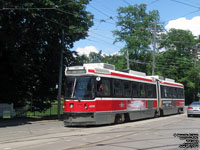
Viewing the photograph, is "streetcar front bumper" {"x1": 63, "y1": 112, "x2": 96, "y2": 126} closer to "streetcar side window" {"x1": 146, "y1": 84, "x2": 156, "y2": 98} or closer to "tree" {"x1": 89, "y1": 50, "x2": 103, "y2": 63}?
"streetcar side window" {"x1": 146, "y1": 84, "x2": 156, "y2": 98}

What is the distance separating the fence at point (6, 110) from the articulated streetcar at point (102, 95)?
26.9 feet

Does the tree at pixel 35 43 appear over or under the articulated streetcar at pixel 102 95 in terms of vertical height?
over

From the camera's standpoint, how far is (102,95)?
1555 cm

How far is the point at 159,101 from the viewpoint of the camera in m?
23.8

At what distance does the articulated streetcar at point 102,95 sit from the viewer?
49.0 ft

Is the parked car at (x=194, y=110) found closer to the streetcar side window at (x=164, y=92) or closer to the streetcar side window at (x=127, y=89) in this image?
the streetcar side window at (x=164, y=92)

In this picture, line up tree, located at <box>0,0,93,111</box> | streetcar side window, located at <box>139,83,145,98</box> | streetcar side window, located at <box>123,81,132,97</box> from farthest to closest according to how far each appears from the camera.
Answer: streetcar side window, located at <box>139,83,145,98</box> → tree, located at <box>0,0,93,111</box> → streetcar side window, located at <box>123,81,132,97</box>

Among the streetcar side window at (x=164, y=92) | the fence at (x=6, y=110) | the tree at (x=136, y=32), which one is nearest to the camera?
the fence at (x=6, y=110)

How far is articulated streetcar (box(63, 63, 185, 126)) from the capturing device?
49.0 feet

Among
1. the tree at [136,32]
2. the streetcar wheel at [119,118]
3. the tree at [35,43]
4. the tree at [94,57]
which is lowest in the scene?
the streetcar wheel at [119,118]

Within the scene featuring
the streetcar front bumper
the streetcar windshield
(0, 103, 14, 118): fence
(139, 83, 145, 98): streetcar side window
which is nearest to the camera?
the streetcar front bumper

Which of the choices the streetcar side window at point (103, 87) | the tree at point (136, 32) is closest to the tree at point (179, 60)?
the tree at point (136, 32)

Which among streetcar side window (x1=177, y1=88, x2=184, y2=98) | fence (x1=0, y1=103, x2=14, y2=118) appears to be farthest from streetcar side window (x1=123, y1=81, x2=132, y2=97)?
streetcar side window (x1=177, y1=88, x2=184, y2=98)

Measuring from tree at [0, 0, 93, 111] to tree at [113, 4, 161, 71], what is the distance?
24.6 metres
